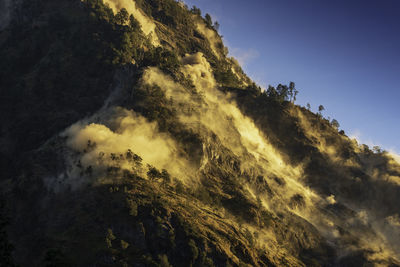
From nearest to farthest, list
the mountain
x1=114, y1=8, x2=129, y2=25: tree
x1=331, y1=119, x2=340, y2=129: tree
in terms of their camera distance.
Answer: the mountain → x1=114, y1=8, x2=129, y2=25: tree → x1=331, y1=119, x2=340, y2=129: tree

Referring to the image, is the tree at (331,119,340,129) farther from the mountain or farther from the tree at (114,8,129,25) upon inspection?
the tree at (114,8,129,25)

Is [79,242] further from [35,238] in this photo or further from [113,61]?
[113,61]

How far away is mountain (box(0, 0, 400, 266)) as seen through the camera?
72.9 metres

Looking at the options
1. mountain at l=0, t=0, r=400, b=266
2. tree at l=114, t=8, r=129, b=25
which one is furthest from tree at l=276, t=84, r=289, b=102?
tree at l=114, t=8, r=129, b=25

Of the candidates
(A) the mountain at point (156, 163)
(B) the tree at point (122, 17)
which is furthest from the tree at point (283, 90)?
(B) the tree at point (122, 17)

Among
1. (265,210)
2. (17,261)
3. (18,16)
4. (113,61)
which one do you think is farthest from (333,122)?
(18,16)

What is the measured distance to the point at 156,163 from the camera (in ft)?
309

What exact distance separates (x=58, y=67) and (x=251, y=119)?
74.6 meters

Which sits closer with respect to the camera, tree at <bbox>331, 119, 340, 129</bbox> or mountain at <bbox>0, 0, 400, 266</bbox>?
mountain at <bbox>0, 0, 400, 266</bbox>

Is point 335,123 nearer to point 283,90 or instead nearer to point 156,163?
point 283,90

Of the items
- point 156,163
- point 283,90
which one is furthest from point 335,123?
point 156,163

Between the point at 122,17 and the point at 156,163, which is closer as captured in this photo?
the point at 156,163

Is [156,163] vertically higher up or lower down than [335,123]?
lower down

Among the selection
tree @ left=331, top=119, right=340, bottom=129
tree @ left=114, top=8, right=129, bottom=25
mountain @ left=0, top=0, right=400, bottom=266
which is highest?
tree @ left=331, top=119, right=340, bottom=129
